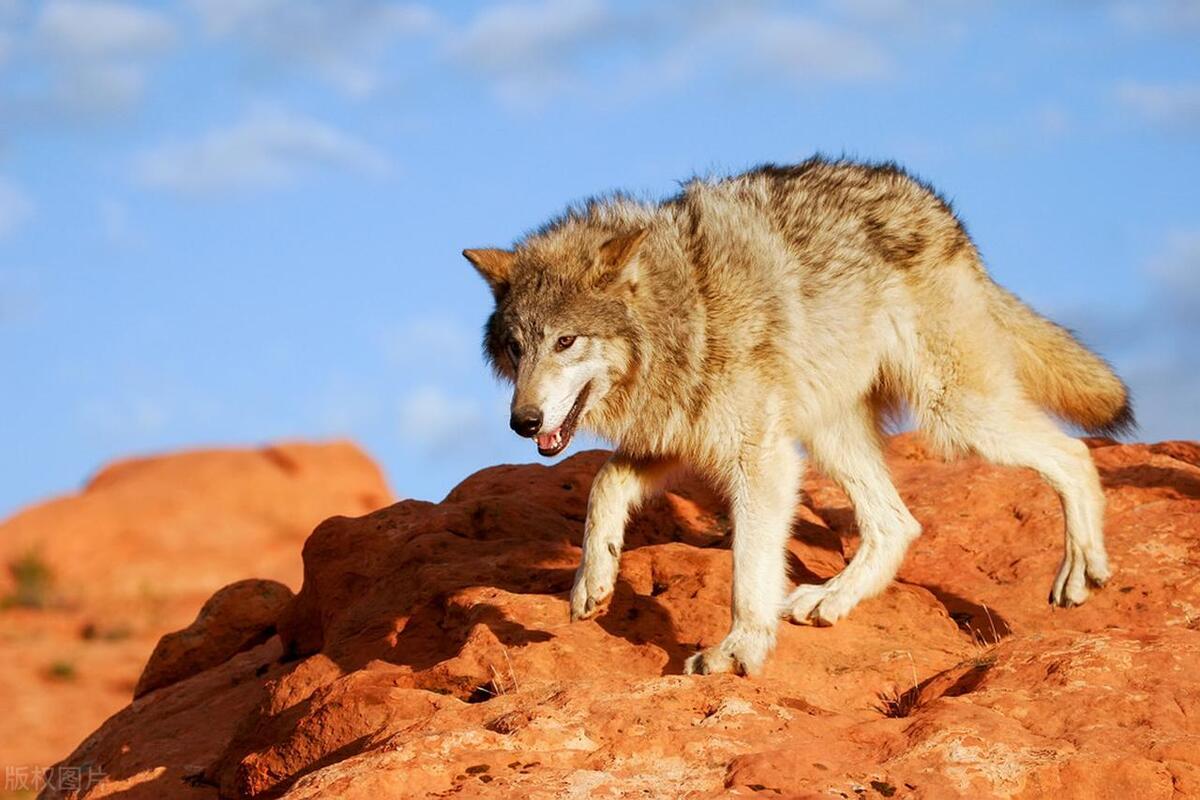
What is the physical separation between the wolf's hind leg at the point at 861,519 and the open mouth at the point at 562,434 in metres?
1.48

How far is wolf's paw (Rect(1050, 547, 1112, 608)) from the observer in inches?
295

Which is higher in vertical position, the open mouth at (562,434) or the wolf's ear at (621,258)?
the wolf's ear at (621,258)

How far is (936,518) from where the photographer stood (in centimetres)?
879

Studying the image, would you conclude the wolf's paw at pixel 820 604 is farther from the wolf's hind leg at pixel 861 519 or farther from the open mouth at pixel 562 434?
the open mouth at pixel 562 434

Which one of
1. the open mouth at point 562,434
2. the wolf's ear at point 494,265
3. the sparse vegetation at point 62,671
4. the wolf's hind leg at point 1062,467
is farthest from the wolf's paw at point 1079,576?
the sparse vegetation at point 62,671

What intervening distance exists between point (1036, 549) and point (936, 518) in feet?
2.21

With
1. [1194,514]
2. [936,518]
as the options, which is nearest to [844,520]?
[936,518]

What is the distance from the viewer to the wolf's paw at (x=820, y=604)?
23.6ft

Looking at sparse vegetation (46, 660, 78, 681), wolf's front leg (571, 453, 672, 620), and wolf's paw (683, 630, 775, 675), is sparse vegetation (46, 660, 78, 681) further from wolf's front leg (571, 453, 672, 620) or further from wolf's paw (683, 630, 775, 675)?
wolf's paw (683, 630, 775, 675)

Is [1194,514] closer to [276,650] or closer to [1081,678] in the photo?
[1081,678]

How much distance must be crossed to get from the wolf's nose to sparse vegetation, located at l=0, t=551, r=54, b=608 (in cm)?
2335

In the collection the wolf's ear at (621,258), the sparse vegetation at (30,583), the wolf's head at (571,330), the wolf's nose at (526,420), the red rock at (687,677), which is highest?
the sparse vegetation at (30,583)

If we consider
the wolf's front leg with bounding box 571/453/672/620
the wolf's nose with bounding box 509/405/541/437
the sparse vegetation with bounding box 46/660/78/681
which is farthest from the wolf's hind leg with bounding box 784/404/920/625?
the sparse vegetation with bounding box 46/660/78/681

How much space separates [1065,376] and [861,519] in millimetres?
1552
